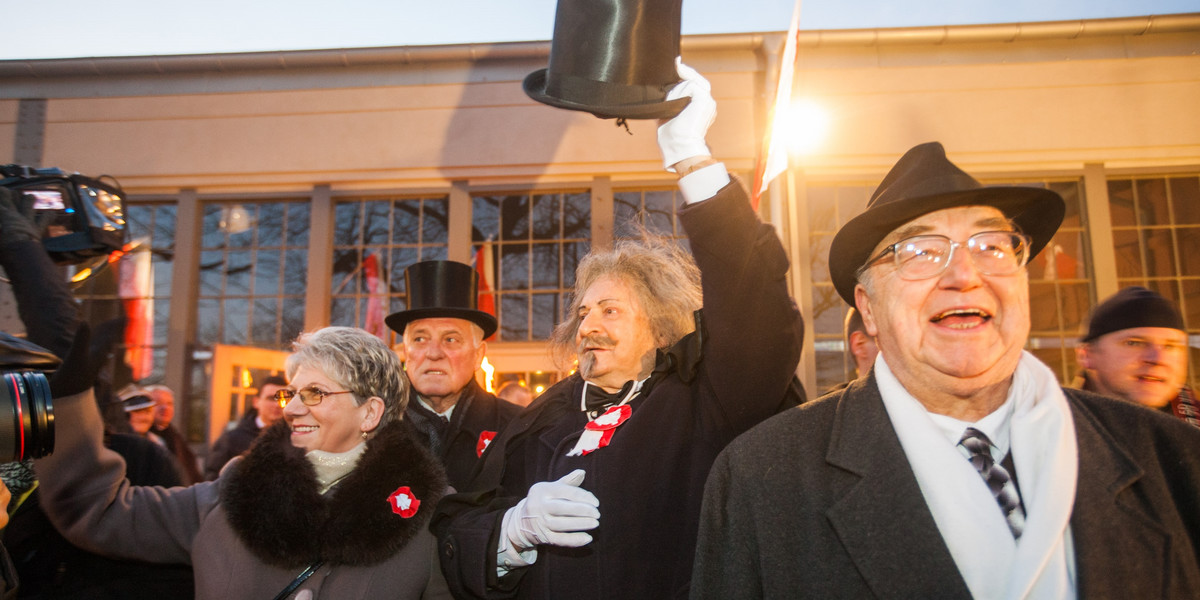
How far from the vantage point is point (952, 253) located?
1.57 meters

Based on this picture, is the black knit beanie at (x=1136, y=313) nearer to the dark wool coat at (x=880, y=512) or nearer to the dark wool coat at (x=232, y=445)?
the dark wool coat at (x=880, y=512)

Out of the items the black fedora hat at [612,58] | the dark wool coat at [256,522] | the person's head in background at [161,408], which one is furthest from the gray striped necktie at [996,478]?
the person's head in background at [161,408]

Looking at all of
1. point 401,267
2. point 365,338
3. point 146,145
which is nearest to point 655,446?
point 365,338

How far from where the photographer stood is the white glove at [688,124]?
1706mm

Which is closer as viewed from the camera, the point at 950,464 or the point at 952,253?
the point at 950,464

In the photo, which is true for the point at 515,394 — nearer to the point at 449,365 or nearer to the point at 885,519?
the point at 449,365

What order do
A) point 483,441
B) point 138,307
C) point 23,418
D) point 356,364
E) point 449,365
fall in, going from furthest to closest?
point 138,307, point 449,365, point 483,441, point 356,364, point 23,418

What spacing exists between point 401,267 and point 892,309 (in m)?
6.86

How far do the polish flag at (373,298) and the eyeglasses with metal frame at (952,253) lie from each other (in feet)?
21.9

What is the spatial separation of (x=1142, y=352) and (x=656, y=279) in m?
2.05

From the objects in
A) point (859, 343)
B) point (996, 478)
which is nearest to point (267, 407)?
point (859, 343)

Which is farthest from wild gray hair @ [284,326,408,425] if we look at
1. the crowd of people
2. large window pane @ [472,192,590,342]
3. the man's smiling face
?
large window pane @ [472,192,590,342]

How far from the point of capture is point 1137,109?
7.25 meters

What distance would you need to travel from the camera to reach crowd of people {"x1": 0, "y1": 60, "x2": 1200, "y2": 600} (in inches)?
54.8
